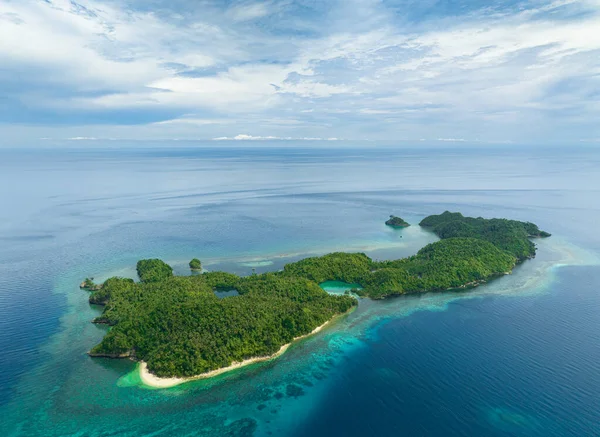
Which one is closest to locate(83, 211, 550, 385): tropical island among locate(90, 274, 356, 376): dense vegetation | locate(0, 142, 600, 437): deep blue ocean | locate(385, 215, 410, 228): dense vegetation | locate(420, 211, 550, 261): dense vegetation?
locate(90, 274, 356, 376): dense vegetation

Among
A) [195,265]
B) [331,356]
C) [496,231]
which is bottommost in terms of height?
[331,356]

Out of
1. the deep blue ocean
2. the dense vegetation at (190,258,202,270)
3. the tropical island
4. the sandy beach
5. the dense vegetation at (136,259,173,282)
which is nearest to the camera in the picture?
the deep blue ocean

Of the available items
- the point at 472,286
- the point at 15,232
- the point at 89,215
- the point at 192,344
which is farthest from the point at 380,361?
the point at 89,215

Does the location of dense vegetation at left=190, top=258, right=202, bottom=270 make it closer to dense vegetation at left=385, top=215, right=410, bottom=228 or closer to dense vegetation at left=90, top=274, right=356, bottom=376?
dense vegetation at left=90, top=274, right=356, bottom=376

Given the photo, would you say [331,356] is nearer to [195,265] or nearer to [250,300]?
[250,300]

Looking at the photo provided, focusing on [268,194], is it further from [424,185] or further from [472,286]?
[472,286]

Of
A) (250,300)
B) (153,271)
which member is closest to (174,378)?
(250,300)
